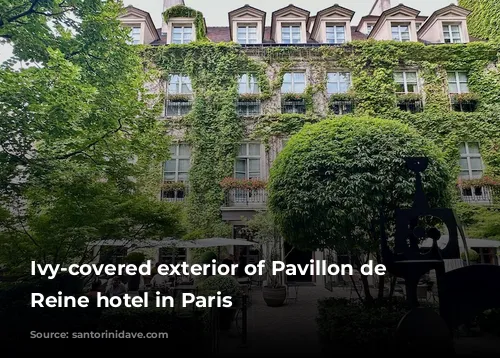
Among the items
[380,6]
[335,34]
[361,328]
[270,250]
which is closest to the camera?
[361,328]

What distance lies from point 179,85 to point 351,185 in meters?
14.1

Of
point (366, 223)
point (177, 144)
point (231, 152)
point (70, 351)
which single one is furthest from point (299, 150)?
point (177, 144)

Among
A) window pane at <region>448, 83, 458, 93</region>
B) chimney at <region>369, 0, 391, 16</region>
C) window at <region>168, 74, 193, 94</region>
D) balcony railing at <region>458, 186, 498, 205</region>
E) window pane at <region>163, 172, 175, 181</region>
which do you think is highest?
chimney at <region>369, 0, 391, 16</region>

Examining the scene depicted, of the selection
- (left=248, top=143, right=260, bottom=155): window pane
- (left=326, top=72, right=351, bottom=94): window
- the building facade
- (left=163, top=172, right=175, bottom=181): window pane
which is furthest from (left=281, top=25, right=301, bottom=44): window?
(left=163, top=172, right=175, bottom=181): window pane

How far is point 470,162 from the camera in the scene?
17.4m

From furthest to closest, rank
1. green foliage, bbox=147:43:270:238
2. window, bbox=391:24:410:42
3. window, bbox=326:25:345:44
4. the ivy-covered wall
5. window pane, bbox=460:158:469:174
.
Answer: window, bbox=326:25:345:44
window, bbox=391:24:410:42
the ivy-covered wall
window pane, bbox=460:158:469:174
green foliage, bbox=147:43:270:238

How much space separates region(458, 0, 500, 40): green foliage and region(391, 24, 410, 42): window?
464 centimetres

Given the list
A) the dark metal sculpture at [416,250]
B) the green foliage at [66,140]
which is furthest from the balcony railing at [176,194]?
the dark metal sculpture at [416,250]

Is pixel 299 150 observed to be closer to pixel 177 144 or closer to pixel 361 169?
pixel 361 169

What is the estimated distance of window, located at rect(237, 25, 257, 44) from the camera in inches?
774

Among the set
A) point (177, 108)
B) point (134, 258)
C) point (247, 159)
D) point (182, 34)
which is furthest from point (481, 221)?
point (182, 34)

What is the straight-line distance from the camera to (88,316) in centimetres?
662

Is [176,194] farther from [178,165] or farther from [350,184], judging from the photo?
[350,184]

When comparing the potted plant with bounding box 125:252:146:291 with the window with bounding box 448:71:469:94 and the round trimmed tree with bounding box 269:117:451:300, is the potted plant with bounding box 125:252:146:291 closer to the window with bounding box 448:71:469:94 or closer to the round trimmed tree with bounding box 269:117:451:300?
the round trimmed tree with bounding box 269:117:451:300
